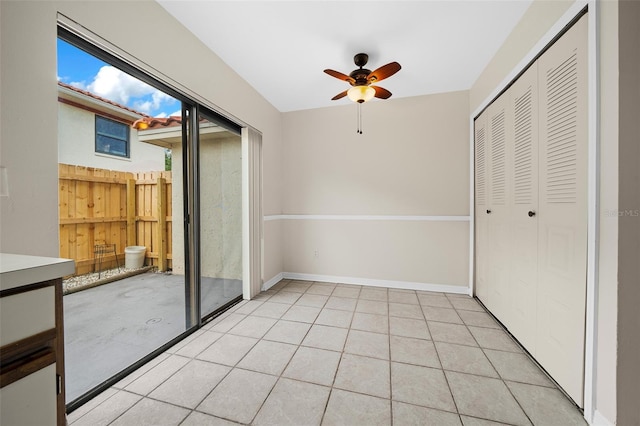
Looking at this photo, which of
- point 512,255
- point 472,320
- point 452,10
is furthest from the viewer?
point 472,320

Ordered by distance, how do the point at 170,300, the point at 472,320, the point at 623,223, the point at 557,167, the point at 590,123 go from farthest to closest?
the point at 170,300
the point at 472,320
the point at 557,167
the point at 590,123
the point at 623,223

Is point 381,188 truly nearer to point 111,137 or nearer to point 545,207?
point 545,207

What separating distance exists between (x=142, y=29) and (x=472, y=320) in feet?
12.4

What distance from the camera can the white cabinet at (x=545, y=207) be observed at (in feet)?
4.46

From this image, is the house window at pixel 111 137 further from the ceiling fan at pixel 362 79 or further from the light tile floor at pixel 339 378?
the ceiling fan at pixel 362 79

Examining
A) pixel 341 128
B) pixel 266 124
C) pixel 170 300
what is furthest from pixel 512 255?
pixel 170 300

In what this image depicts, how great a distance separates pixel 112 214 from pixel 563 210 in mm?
5346

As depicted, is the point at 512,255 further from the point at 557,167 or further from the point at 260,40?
the point at 260,40

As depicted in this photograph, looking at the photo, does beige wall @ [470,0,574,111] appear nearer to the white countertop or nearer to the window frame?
the white countertop

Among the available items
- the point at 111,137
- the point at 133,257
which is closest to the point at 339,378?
the point at 133,257

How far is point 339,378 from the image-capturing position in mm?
1604

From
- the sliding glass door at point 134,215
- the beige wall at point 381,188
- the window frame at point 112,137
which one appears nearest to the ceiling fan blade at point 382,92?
the beige wall at point 381,188

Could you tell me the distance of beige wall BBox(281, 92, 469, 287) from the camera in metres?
3.18

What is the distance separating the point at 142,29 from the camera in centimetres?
164
